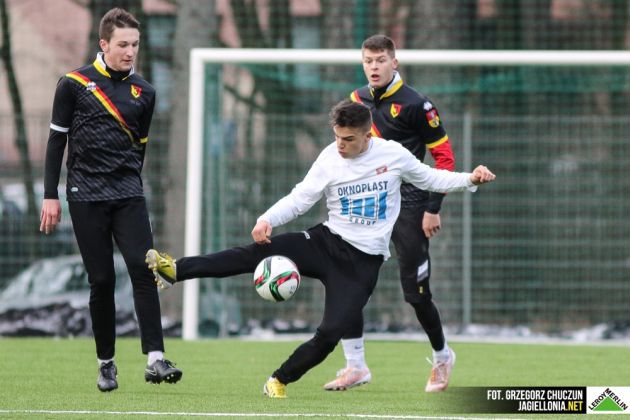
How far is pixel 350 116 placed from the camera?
777 centimetres

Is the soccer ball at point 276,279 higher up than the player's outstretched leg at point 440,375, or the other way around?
the soccer ball at point 276,279

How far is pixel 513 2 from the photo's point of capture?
57.5 feet

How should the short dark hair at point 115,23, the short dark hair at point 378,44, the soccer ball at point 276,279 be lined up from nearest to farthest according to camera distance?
1. the soccer ball at point 276,279
2. the short dark hair at point 115,23
3. the short dark hair at point 378,44

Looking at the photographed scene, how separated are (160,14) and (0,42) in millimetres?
2281

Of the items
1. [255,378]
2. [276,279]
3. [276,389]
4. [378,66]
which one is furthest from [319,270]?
[255,378]

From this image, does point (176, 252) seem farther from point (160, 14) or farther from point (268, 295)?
point (268, 295)

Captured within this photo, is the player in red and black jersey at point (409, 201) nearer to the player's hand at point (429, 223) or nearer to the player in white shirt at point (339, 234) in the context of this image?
the player's hand at point (429, 223)

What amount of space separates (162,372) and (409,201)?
2006mm

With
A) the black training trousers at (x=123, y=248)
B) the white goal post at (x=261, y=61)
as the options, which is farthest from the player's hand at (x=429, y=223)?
the white goal post at (x=261, y=61)

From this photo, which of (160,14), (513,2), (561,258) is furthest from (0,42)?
(561,258)

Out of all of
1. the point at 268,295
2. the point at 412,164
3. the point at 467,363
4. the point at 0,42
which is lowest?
the point at 467,363

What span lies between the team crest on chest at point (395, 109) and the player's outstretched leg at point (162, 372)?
2.15m

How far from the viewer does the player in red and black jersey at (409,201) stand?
889 centimetres

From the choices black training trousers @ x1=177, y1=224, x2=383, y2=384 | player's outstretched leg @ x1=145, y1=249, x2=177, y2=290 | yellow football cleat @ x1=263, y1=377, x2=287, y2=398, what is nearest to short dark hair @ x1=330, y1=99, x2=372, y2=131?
black training trousers @ x1=177, y1=224, x2=383, y2=384
